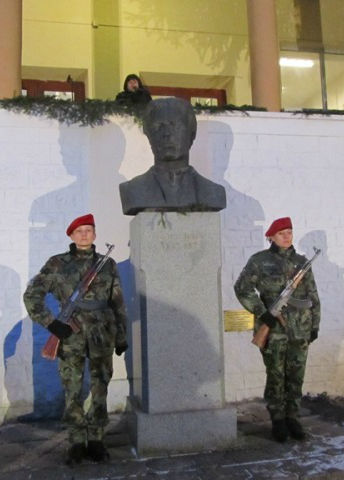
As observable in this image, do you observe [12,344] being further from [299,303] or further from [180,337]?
[299,303]

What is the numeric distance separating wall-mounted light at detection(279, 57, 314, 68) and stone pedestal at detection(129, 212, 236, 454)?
647 cm

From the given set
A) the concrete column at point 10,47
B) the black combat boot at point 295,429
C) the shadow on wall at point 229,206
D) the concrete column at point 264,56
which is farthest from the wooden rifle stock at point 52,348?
the concrete column at point 264,56

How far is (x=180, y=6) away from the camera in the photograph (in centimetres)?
895

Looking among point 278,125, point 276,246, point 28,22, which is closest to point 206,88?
point 28,22

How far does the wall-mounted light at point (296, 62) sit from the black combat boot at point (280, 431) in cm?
713

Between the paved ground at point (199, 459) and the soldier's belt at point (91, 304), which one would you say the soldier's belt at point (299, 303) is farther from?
the soldier's belt at point (91, 304)

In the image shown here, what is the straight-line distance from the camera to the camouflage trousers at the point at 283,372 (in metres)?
3.78

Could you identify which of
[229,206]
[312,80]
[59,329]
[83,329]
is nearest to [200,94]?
[312,80]


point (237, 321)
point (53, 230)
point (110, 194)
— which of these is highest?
point (110, 194)

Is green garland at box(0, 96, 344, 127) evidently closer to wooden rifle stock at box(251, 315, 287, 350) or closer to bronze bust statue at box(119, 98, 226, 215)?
bronze bust statue at box(119, 98, 226, 215)

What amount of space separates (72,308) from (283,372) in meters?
1.58

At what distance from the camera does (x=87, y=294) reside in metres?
3.50

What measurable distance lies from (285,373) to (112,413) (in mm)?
1757

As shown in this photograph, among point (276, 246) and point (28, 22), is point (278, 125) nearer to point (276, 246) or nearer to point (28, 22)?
point (276, 246)
